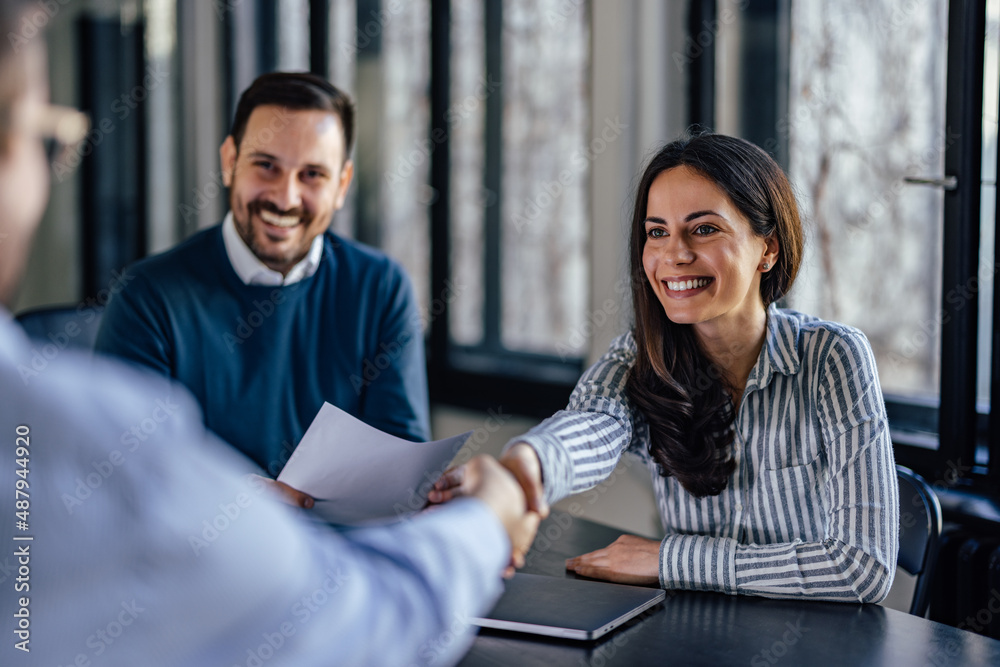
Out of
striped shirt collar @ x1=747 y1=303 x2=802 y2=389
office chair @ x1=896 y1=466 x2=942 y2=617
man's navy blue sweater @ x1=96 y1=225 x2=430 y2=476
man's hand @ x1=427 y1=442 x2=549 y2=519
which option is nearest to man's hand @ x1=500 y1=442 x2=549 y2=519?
man's hand @ x1=427 y1=442 x2=549 y2=519

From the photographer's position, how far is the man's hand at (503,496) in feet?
3.34

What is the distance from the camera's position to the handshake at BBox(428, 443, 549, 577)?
102cm

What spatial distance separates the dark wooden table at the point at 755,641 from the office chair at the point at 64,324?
1.55 metres

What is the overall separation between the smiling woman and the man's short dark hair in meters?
0.96

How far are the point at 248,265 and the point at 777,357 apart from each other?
1.26 meters

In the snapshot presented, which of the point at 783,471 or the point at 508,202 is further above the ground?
the point at 508,202

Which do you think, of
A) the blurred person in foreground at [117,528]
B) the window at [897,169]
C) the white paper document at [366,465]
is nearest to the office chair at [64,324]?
the white paper document at [366,465]

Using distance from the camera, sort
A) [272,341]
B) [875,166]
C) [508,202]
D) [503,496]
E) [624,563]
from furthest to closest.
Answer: [508,202] → [875,166] → [272,341] → [624,563] → [503,496]

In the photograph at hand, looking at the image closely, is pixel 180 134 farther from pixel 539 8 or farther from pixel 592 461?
A: pixel 592 461

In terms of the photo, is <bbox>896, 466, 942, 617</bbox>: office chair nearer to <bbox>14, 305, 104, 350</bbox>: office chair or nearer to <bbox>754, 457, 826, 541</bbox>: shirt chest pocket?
<bbox>754, 457, 826, 541</bbox>: shirt chest pocket

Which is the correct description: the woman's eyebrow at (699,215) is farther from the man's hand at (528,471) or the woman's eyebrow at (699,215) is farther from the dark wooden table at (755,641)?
the dark wooden table at (755,641)

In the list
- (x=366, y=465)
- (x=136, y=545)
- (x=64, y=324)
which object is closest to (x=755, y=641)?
(x=366, y=465)

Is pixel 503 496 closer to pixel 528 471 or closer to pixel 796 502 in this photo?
pixel 528 471

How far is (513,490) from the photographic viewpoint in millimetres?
1064
